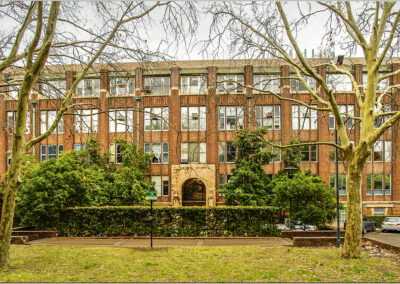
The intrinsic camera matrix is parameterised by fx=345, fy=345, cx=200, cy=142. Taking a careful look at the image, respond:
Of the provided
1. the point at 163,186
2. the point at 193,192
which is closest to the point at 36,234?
the point at 163,186

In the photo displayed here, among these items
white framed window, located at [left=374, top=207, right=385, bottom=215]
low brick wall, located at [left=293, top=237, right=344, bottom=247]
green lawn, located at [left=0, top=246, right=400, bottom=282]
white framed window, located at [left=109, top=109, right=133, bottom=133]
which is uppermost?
white framed window, located at [left=109, top=109, right=133, bottom=133]

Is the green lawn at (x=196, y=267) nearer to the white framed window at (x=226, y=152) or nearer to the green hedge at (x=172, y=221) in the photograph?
the green hedge at (x=172, y=221)

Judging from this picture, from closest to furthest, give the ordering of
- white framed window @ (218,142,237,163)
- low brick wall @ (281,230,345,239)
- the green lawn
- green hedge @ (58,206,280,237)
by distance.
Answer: the green lawn, low brick wall @ (281,230,345,239), green hedge @ (58,206,280,237), white framed window @ (218,142,237,163)

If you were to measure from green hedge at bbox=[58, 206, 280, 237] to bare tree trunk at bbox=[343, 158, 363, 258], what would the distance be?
10.6m

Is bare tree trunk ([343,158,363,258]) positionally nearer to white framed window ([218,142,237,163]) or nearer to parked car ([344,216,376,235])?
parked car ([344,216,376,235])

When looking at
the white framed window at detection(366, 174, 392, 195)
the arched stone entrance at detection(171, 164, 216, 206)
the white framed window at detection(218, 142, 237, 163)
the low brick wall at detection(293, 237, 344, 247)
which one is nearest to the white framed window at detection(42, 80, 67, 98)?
the low brick wall at detection(293, 237, 344, 247)

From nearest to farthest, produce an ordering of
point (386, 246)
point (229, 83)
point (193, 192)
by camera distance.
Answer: point (386, 246)
point (229, 83)
point (193, 192)

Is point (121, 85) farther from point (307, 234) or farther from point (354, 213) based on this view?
point (307, 234)

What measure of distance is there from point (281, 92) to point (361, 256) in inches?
1100

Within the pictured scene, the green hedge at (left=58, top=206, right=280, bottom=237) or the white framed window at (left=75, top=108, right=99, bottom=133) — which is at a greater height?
the white framed window at (left=75, top=108, right=99, bottom=133)

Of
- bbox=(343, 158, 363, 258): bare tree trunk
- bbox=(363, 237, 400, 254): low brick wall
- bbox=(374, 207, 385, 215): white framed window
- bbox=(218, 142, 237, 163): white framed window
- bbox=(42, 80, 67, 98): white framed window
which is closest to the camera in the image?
bbox=(343, 158, 363, 258): bare tree trunk

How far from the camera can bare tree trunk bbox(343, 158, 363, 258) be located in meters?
8.84

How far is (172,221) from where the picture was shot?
1961 cm

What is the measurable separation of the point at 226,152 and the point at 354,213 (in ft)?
86.6
